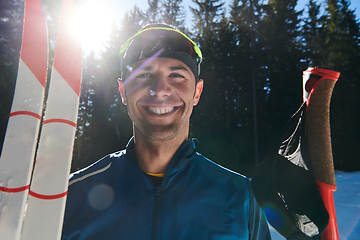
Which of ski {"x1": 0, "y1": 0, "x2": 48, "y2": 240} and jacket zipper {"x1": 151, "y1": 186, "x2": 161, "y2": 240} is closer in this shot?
ski {"x1": 0, "y1": 0, "x2": 48, "y2": 240}

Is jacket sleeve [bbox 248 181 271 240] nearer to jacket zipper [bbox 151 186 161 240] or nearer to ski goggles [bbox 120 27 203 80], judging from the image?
jacket zipper [bbox 151 186 161 240]

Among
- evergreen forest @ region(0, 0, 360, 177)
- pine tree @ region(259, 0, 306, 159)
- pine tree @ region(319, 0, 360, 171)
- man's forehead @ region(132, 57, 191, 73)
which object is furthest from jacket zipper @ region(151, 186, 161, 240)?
pine tree @ region(319, 0, 360, 171)

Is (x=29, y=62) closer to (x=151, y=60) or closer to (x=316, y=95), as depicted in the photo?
(x=151, y=60)

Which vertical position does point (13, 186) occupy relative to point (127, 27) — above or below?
below

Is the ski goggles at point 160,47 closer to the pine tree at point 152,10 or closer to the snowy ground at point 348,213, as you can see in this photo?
the snowy ground at point 348,213

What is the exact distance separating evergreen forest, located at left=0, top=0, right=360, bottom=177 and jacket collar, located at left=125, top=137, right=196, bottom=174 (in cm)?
1675

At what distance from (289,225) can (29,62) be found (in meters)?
1.81

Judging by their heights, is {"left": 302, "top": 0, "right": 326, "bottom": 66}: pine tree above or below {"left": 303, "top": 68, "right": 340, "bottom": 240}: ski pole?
above

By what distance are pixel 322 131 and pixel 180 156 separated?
3.46ft

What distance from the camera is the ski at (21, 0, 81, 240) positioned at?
90 cm

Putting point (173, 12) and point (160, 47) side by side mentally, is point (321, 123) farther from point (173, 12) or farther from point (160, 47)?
point (173, 12)

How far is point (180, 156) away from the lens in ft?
5.63

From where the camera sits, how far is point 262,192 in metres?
1.28

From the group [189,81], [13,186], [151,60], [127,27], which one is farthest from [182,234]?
[127,27]
